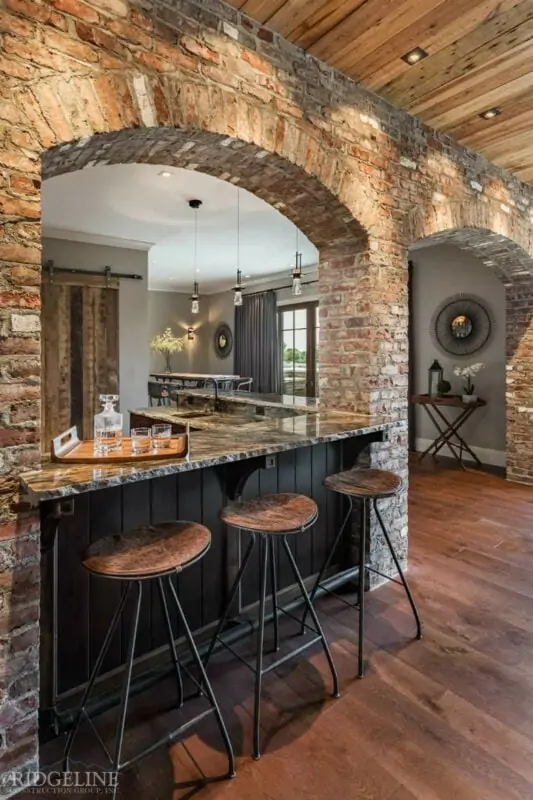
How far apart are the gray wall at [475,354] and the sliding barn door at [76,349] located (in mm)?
4051

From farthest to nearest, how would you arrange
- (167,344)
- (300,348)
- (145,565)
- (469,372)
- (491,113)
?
(167,344) → (300,348) → (469,372) → (491,113) → (145,565)

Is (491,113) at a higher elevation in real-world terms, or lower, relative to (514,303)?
higher

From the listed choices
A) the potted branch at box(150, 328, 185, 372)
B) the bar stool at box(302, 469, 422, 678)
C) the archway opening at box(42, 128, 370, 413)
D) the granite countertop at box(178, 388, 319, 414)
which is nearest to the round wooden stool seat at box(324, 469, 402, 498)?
the bar stool at box(302, 469, 422, 678)

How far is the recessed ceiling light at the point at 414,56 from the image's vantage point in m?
2.20

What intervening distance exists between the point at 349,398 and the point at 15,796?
→ 2.21 metres

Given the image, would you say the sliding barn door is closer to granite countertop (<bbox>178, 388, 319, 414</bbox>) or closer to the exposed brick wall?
granite countertop (<bbox>178, 388, 319, 414</bbox>)

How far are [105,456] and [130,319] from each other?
173 inches

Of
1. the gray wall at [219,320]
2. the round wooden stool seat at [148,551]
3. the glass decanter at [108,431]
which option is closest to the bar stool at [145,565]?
the round wooden stool seat at [148,551]

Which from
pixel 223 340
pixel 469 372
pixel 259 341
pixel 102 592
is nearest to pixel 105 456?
pixel 102 592

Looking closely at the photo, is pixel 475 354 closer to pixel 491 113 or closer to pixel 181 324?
pixel 491 113

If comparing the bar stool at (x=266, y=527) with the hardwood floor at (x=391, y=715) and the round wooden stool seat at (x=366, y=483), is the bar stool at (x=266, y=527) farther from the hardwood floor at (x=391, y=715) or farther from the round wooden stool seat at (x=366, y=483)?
the round wooden stool seat at (x=366, y=483)

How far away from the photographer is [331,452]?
2.62 metres

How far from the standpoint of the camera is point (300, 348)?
8047 mm

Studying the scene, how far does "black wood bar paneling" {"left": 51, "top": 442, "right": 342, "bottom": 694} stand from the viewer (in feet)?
5.51
